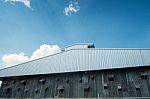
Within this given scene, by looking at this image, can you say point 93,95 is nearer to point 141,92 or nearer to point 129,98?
point 129,98

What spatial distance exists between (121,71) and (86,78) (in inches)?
204

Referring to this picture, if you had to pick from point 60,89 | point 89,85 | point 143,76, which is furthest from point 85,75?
point 143,76

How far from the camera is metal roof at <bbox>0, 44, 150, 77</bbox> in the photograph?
20.6 m

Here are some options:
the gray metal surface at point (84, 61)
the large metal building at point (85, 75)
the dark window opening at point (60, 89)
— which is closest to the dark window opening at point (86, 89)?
the large metal building at point (85, 75)

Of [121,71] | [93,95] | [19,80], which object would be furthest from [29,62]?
[121,71]

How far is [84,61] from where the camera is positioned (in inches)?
914

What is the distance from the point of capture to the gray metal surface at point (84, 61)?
20578 millimetres

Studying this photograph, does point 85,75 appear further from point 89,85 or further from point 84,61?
point 84,61

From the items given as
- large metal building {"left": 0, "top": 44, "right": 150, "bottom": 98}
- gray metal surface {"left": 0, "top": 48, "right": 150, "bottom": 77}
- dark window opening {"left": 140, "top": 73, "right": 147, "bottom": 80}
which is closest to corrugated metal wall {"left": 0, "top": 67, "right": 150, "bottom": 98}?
large metal building {"left": 0, "top": 44, "right": 150, "bottom": 98}

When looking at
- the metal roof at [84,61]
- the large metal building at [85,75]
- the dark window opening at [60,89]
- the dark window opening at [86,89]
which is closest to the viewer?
the large metal building at [85,75]

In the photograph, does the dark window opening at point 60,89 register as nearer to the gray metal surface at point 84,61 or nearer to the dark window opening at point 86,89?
the gray metal surface at point 84,61

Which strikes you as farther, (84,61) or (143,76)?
(84,61)

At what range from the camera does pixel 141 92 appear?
61.4 ft

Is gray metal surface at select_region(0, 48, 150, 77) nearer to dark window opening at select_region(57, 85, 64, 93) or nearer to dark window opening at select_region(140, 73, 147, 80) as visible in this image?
dark window opening at select_region(140, 73, 147, 80)
